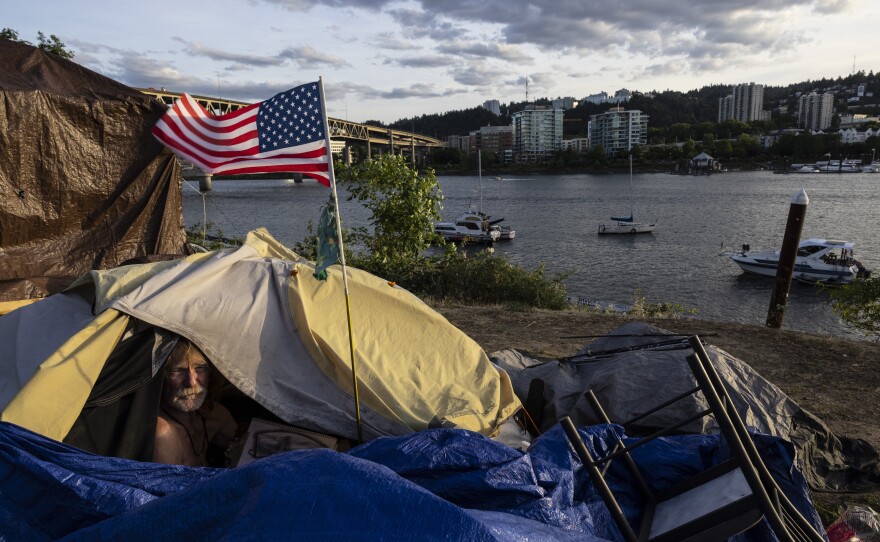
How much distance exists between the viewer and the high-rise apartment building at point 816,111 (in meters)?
162

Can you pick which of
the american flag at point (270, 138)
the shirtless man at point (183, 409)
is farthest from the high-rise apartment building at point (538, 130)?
the shirtless man at point (183, 409)

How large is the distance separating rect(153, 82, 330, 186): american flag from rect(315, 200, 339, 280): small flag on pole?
0.23m

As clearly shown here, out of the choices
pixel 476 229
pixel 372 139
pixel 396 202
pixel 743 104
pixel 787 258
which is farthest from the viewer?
pixel 743 104

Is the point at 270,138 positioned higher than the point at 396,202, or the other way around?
the point at 270,138

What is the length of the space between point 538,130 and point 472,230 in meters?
117

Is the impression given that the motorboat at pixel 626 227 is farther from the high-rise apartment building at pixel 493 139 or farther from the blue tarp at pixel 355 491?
the high-rise apartment building at pixel 493 139

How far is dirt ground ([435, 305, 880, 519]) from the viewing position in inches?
223

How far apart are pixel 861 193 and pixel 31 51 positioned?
69338mm

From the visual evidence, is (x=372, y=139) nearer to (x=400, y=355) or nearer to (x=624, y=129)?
(x=400, y=355)

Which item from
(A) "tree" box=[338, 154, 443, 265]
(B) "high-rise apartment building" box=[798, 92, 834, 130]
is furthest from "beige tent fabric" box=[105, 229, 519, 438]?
(B) "high-rise apartment building" box=[798, 92, 834, 130]

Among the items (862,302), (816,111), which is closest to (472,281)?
(862,302)

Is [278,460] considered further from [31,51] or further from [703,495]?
[31,51]

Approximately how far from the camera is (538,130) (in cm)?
14700

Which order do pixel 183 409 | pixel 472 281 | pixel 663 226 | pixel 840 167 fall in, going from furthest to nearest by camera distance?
pixel 840 167
pixel 663 226
pixel 472 281
pixel 183 409
